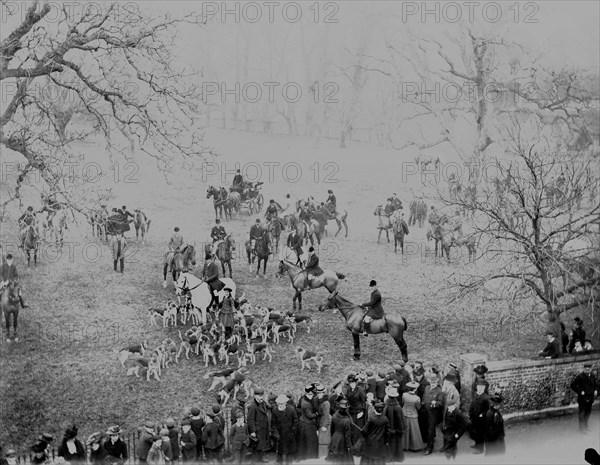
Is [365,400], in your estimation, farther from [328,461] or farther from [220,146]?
[220,146]

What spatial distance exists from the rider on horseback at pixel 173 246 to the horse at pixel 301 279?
1.99m

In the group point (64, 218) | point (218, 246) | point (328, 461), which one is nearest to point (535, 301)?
point (328, 461)

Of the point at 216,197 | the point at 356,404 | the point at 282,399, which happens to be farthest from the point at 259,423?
the point at 216,197

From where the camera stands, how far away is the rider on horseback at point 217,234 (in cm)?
1492

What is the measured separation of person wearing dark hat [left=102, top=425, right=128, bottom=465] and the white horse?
3.11 m

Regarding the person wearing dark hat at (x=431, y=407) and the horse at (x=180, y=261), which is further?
the horse at (x=180, y=261)

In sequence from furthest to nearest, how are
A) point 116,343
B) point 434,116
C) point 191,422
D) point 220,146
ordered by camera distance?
point 434,116, point 220,146, point 116,343, point 191,422

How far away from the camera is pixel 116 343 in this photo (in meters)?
13.9

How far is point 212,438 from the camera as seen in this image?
12.2 meters

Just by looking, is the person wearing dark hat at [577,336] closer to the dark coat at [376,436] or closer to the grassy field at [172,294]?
the grassy field at [172,294]

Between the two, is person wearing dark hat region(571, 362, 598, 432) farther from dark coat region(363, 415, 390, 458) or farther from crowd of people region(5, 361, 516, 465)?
dark coat region(363, 415, 390, 458)

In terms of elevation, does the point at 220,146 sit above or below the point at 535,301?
above

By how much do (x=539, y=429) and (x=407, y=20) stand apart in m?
8.17

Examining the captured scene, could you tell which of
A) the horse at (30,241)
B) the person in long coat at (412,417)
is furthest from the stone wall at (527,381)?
the horse at (30,241)
